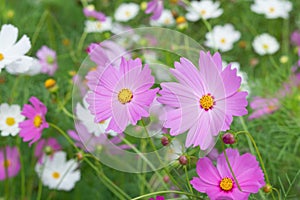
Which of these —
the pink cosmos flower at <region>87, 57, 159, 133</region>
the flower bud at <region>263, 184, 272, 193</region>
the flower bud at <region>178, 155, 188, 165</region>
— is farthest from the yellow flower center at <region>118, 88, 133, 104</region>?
the flower bud at <region>263, 184, 272, 193</region>

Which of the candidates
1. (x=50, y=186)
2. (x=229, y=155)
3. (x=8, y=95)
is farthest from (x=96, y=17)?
(x=229, y=155)

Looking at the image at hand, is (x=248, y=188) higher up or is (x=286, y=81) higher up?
(x=286, y=81)

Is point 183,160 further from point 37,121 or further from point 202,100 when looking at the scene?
point 37,121

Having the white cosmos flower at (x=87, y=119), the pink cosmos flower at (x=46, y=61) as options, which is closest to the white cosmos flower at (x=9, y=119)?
the white cosmos flower at (x=87, y=119)

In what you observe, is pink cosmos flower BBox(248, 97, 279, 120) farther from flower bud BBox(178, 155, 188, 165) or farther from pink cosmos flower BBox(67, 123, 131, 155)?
flower bud BBox(178, 155, 188, 165)

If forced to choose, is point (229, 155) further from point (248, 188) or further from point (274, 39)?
point (274, 39)

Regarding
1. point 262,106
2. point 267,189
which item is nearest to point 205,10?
point 262,106
